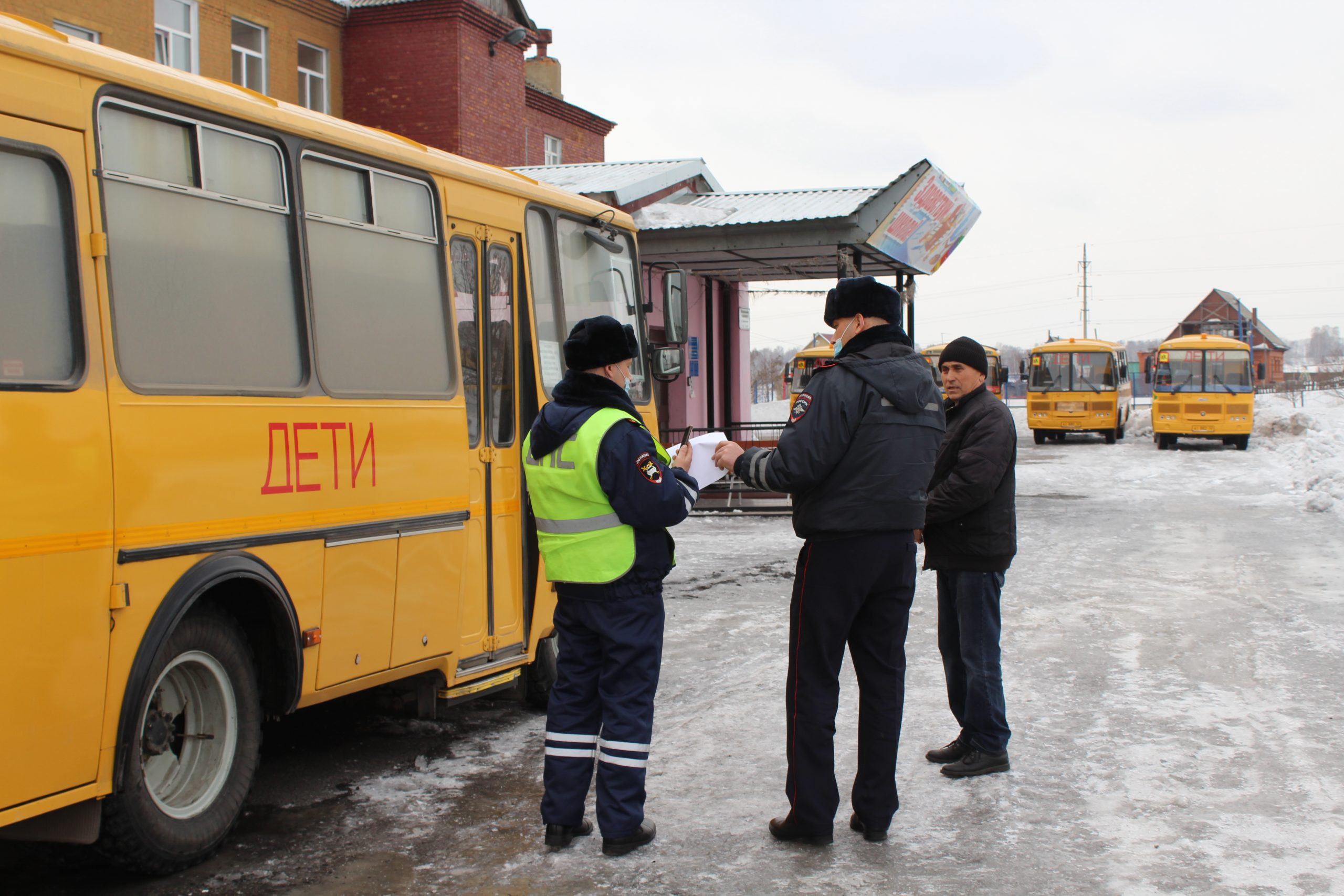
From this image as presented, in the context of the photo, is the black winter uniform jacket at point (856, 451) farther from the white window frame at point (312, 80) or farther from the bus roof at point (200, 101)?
the white window frame at point (312, 80)

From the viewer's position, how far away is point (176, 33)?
19.8 meters

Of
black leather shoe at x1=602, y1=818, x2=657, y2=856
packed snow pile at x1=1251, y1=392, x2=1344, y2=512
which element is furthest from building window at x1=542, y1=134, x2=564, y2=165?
black leather shoe at x1=602, y1=818, x2=657, y2=856

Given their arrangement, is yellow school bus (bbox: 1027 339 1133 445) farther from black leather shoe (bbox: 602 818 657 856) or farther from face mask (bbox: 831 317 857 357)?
black leather shoe (bbox: 602 818 657 856)

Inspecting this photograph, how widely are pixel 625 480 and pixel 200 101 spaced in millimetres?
2030

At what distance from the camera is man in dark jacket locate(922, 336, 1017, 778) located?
17.5 ft

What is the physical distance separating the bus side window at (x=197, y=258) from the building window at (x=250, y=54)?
1832 cm

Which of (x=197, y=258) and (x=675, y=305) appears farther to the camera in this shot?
(x=675, y=305)

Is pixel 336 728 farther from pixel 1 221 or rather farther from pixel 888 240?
pixel 888 240

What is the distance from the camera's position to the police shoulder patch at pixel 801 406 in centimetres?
445

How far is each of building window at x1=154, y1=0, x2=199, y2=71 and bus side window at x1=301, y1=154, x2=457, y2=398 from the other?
52.8ft

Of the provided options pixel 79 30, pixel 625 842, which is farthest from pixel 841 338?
pixel 79 30

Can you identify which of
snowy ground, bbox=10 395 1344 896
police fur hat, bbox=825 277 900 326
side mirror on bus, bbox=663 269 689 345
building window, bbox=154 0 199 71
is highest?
building window, bbox=154 0 199 71

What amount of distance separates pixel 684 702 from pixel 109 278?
3.92m

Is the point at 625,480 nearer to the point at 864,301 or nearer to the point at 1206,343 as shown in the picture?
the point at 864,301
